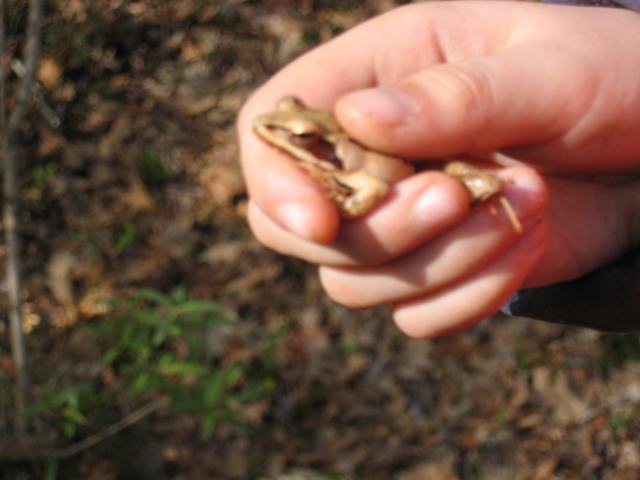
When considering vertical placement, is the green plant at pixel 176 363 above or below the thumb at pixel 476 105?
below

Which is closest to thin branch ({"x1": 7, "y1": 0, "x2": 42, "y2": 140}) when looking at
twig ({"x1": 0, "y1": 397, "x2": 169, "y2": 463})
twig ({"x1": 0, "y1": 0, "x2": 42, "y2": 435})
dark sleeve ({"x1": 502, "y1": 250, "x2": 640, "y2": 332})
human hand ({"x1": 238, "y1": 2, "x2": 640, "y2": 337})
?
twig ({"x1": 0, "y1": 0, "x2": 42, "y2": 435})

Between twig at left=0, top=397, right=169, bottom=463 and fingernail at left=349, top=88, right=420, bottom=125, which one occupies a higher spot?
fingernail at left=349, top=88, right=420, bottom=125

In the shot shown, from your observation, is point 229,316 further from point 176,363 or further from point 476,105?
point 476,105

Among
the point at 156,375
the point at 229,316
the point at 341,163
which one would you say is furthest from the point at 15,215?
the point at 341,163

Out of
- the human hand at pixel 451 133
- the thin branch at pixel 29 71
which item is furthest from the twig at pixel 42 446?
the human hand at pixel 451 133

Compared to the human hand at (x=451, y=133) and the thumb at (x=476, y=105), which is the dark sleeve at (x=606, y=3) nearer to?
the human hand at (x=451, y=133)

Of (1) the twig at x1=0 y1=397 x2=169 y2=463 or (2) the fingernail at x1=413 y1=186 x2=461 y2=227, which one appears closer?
(2) the fingernail at x1=413 y1=186 x2=461 y2=227

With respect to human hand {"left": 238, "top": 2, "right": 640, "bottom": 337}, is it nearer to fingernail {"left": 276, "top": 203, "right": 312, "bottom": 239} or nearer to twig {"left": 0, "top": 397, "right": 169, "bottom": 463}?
fingernail {"left": 276, "top": 203, "right": 312, "bottom": 239}

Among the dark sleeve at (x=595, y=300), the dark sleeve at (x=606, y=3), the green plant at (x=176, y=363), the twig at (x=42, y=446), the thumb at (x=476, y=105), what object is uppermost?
the dark sleeve at (x=606, y=3)
